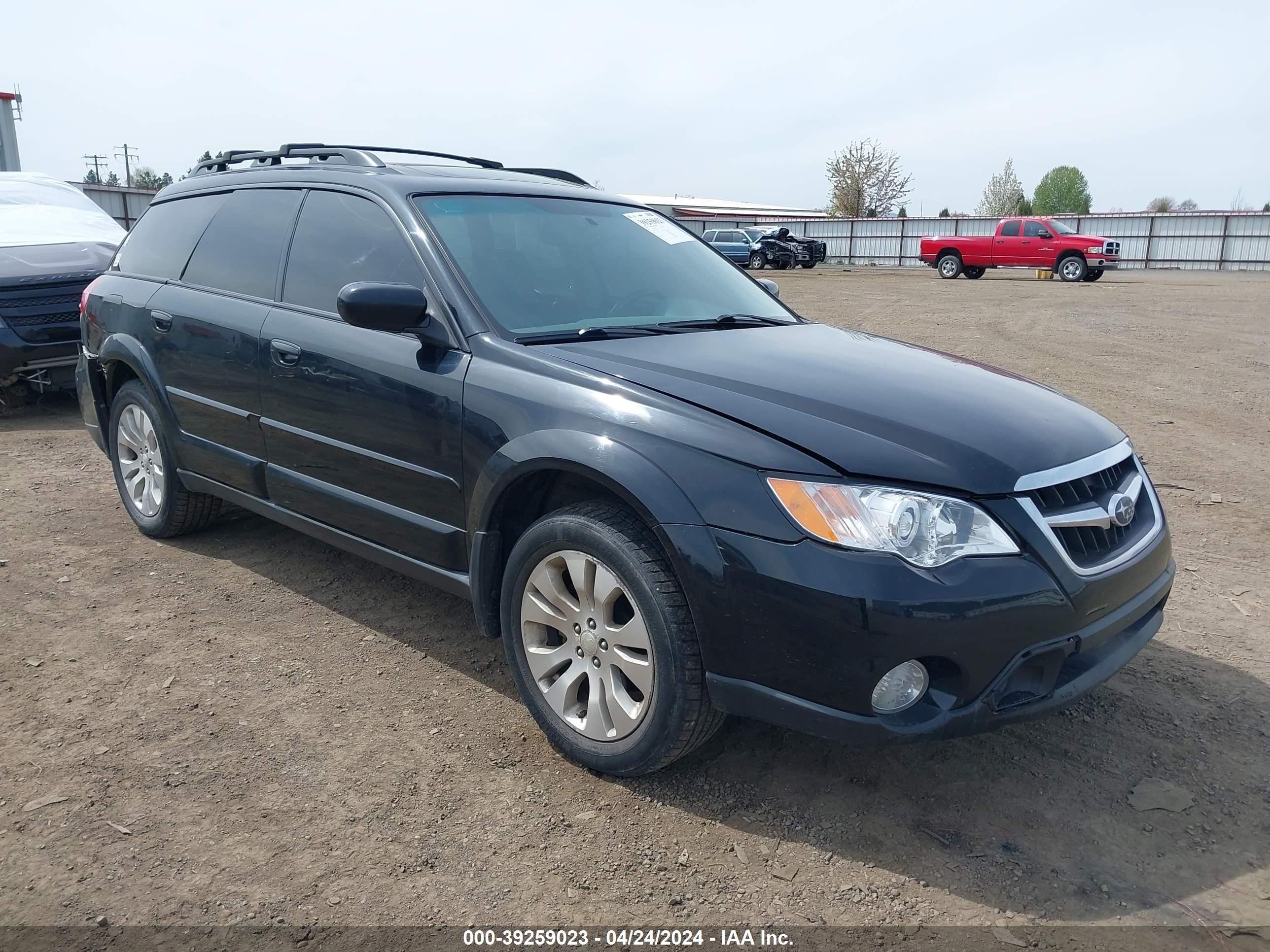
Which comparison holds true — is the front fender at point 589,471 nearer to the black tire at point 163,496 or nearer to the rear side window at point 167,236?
the black tire at point 163,496

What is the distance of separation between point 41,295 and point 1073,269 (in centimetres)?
2534

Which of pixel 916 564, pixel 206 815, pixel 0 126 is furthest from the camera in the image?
pixel 0 126

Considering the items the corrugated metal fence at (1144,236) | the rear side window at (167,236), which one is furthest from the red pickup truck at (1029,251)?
the rear side window at (167,236)

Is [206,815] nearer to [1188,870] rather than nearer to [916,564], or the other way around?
[916,564]

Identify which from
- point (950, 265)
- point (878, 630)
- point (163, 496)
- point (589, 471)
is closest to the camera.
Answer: point (878, 630)

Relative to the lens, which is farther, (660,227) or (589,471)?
(660,227)

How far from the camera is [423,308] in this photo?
3.11 m

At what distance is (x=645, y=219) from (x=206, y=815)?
9.37ft

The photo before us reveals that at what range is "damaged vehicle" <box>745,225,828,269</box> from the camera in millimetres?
35031

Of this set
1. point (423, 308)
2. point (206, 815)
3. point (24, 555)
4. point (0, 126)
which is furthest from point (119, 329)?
point (0, 126)

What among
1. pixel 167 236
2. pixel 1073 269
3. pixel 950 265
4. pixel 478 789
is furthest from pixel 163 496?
pixel 950 265

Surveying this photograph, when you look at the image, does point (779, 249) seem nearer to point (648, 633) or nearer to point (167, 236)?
point (167, 236)

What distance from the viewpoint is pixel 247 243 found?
13.6 ft

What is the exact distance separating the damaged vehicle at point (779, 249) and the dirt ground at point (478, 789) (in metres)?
31.7
